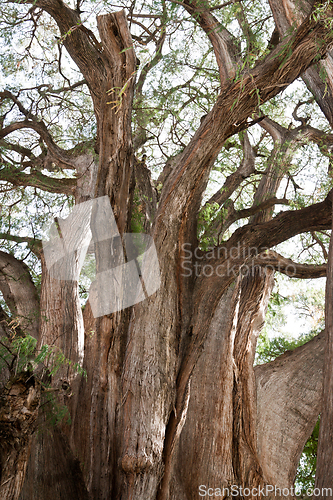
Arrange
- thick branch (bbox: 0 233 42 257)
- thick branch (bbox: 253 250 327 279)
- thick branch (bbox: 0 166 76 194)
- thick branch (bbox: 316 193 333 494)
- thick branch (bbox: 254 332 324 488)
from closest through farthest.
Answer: thick branch (bbox: 316 193 333 494) → thick branch (bbox: 254 332 324 488) → thick branch (bbox: 253 250 327 279) → thick branch (bbox: 0 166 76 194) → thick branch (bbox: 0 233 42 257)

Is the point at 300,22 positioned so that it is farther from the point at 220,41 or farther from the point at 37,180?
the point at 37,180

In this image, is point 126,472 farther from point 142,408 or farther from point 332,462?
point 332,462

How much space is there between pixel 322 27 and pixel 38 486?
144 inches

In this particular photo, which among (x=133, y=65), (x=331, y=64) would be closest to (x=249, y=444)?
(x=331, y=64)

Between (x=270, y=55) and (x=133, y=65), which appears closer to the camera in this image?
(x=270, y=55)

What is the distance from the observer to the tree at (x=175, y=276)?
9.63 ft

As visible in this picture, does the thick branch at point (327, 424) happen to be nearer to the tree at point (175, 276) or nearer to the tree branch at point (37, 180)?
the tree at point (175, 276)

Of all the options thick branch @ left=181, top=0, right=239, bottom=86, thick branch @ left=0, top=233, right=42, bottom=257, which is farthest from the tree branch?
thick branch @ left=181, top=0, right=239, bottom=86

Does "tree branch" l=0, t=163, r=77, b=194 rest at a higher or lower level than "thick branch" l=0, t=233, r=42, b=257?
higher

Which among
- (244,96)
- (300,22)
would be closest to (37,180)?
(244,96)

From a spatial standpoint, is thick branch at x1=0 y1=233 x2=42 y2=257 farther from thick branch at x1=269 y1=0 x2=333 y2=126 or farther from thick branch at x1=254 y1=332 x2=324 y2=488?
thick branch at x1=269 y1=0 x2=333 y2=126

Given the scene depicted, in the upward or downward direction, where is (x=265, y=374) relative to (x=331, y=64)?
downward

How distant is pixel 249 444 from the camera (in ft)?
13.5

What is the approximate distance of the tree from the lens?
9.63 ft
